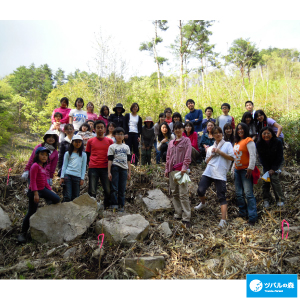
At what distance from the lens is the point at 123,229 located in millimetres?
3205

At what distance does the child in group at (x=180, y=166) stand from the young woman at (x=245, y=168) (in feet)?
2.88

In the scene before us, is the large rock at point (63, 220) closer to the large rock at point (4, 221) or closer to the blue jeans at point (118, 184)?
the blue jeans at point (118, 184)

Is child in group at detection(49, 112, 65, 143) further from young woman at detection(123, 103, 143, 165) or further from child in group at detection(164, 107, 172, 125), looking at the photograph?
child in group at detection(164, 107, 172, 125)

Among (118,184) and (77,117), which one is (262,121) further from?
(77,117)

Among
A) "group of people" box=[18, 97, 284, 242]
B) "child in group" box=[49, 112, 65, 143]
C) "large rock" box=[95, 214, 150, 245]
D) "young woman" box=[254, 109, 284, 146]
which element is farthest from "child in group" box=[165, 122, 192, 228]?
→ "child in group" box=[49, 112, 65, 143]

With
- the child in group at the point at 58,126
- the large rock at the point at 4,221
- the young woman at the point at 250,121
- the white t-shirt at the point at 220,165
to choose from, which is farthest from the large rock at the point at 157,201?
the child in group at the point at 58,126

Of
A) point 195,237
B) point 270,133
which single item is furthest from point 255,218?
point 270,133

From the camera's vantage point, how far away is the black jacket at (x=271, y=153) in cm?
388

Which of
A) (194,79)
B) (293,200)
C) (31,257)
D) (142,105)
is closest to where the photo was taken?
(31,257)

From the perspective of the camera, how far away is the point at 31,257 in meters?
2.98

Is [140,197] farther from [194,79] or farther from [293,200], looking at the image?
[194,79]

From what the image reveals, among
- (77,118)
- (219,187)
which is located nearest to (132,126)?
(77,118)

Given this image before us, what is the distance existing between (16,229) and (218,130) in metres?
3.70

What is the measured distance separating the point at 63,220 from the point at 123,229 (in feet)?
3.23
